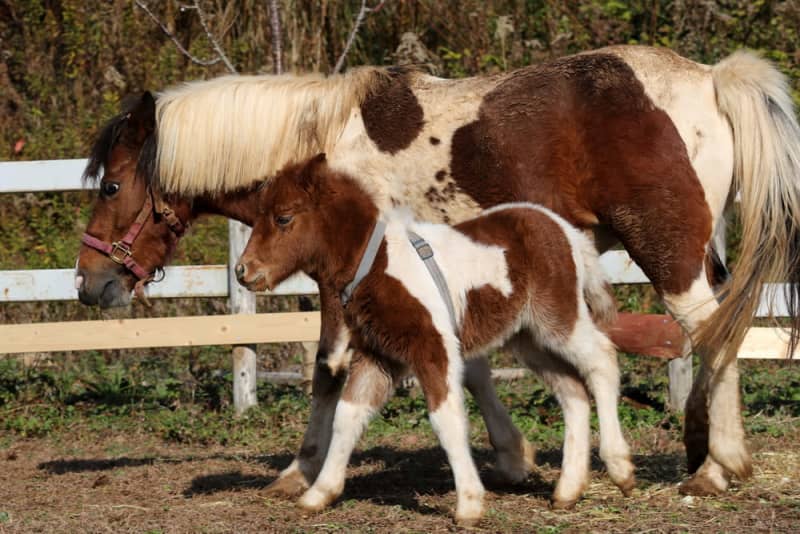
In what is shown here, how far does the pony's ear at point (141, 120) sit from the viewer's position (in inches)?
227

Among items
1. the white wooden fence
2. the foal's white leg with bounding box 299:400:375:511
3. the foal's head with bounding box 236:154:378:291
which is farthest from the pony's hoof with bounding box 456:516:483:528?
the white wooden fence

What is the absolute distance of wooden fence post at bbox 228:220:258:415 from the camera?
7.88 m

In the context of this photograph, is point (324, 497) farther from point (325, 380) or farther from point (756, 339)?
point (756, 339)

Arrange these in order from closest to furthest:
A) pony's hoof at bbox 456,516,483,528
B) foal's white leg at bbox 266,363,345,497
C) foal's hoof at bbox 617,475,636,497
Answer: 1. pony's hoof at bbox 456,516,483,528
2. foal's hoof at bbox 617,475,636,497
3. foal's white leg at bbox 266,363,345,497

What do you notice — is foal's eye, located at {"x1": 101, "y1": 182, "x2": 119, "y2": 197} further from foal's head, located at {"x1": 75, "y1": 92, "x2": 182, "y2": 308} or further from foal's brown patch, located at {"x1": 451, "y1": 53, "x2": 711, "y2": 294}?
foal's brown patch, located at {"x1": 451, "y1": 53, "x2": 711, "y2": 294}

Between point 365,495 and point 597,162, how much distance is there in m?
2.01

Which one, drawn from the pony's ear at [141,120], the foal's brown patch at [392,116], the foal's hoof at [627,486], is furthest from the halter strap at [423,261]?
the pony's ear at [141,120]

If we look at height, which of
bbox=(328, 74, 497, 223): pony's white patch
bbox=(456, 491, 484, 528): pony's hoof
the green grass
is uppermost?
bbox=(328, 74, 497, 223): pony's white patch

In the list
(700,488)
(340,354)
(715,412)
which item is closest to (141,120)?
(340,354)

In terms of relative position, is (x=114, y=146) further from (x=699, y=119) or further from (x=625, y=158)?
(x=699, y=119)

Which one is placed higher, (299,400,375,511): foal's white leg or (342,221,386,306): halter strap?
(342,221,386,306): halter strap

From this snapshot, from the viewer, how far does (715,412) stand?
17.7ft

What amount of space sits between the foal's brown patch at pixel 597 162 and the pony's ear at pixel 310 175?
746 millimetres

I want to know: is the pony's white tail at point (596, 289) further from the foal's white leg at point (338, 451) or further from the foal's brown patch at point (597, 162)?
the foal's white leg at point (338, 451)
